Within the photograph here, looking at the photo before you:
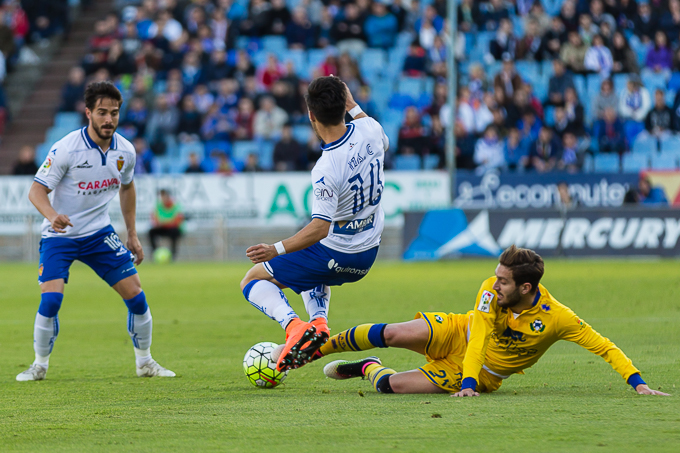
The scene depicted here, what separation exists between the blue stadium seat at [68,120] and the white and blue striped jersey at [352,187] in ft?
66.9

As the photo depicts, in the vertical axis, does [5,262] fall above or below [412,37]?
below

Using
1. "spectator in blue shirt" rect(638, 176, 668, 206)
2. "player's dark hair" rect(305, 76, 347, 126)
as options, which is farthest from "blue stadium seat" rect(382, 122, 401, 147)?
"player's dark hair" rect(305, 76, 347, 126)

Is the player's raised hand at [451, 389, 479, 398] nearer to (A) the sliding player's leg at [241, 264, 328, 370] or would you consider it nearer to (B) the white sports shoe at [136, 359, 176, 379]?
(A) the sliding player's leg at [241, 264, 328, 370]

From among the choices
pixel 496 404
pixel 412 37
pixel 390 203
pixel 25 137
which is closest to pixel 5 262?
pixel 25 137

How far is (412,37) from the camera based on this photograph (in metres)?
24.6

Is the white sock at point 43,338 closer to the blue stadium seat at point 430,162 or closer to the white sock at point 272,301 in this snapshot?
the white sock at point 272,301

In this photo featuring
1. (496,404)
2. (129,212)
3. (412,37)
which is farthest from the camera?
A: (412,37)

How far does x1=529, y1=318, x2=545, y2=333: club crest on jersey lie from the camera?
18.6ft

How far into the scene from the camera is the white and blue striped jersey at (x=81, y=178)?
7066 mm

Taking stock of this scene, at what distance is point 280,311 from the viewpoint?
20.6ft

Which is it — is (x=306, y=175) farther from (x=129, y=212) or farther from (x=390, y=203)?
(x=129, y=212)

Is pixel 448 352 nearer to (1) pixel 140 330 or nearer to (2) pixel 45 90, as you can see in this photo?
(1) pixel 140 330

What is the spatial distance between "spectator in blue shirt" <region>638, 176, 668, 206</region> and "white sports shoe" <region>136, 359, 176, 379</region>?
14643mm

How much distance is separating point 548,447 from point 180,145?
811 inches
